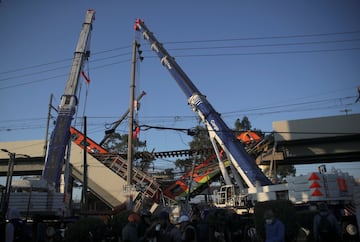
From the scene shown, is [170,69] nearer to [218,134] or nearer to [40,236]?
[218,134]

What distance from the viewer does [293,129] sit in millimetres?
24453

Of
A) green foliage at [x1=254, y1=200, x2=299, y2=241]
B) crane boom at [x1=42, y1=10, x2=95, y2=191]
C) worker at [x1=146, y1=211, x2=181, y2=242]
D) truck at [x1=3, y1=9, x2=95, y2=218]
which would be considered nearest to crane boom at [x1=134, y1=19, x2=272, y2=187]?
green foliage at [x1=254, y1=200, x2=299, y2=241]

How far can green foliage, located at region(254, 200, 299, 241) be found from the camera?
11125 millimetres

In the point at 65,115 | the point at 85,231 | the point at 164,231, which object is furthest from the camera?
the point at 65,115

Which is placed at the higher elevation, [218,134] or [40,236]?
[218,134]

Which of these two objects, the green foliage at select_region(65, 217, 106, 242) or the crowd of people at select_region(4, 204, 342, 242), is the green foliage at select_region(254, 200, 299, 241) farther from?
the green foliage at select_region(65, 217, 106, 242)

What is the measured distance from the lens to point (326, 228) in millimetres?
6570

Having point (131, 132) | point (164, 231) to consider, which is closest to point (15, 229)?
point (164, 231)

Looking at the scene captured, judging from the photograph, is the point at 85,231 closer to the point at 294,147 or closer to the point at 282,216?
the point at 282,216

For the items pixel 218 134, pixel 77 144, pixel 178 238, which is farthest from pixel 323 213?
pixel 77 144

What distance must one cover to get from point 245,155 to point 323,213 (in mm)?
11676

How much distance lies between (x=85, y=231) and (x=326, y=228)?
738 cm

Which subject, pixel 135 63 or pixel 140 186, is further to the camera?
pixel 140 186

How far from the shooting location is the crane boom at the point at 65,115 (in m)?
16.5
